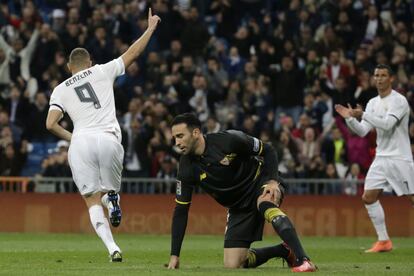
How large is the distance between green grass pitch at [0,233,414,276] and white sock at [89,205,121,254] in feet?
0.67

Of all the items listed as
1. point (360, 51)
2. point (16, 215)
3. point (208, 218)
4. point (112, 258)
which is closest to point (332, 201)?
point (208, 218)

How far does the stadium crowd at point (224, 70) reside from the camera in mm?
22875

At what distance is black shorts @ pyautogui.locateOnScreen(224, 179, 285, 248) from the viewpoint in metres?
12.1

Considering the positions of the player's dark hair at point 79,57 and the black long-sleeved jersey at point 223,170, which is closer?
the black long-sleeved jersey at point 223,170

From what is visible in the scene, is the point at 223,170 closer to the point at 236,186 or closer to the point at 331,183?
the point at 236,186

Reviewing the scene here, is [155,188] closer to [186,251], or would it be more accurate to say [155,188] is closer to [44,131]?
[44,131]

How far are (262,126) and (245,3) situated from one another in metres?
4.44

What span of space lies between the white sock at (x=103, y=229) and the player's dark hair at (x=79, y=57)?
1.74 m

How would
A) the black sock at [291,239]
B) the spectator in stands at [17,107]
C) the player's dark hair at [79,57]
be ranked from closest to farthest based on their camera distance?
the black sock at [291,239], the player's dark hair at [79,57], the spectator in stands at [17,107]

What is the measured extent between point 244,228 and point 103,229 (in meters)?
1.83

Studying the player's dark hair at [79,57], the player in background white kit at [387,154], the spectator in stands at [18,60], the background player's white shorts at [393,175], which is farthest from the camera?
the spectator in stands at [18,60]

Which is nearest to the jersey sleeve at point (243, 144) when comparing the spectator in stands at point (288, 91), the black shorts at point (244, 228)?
the black shorts at point (244, 228)

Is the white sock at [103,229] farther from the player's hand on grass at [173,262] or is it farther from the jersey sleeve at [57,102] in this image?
the player's hand on grass at [173,262]

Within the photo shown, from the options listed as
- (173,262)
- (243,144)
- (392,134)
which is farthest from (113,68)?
(392,134)
